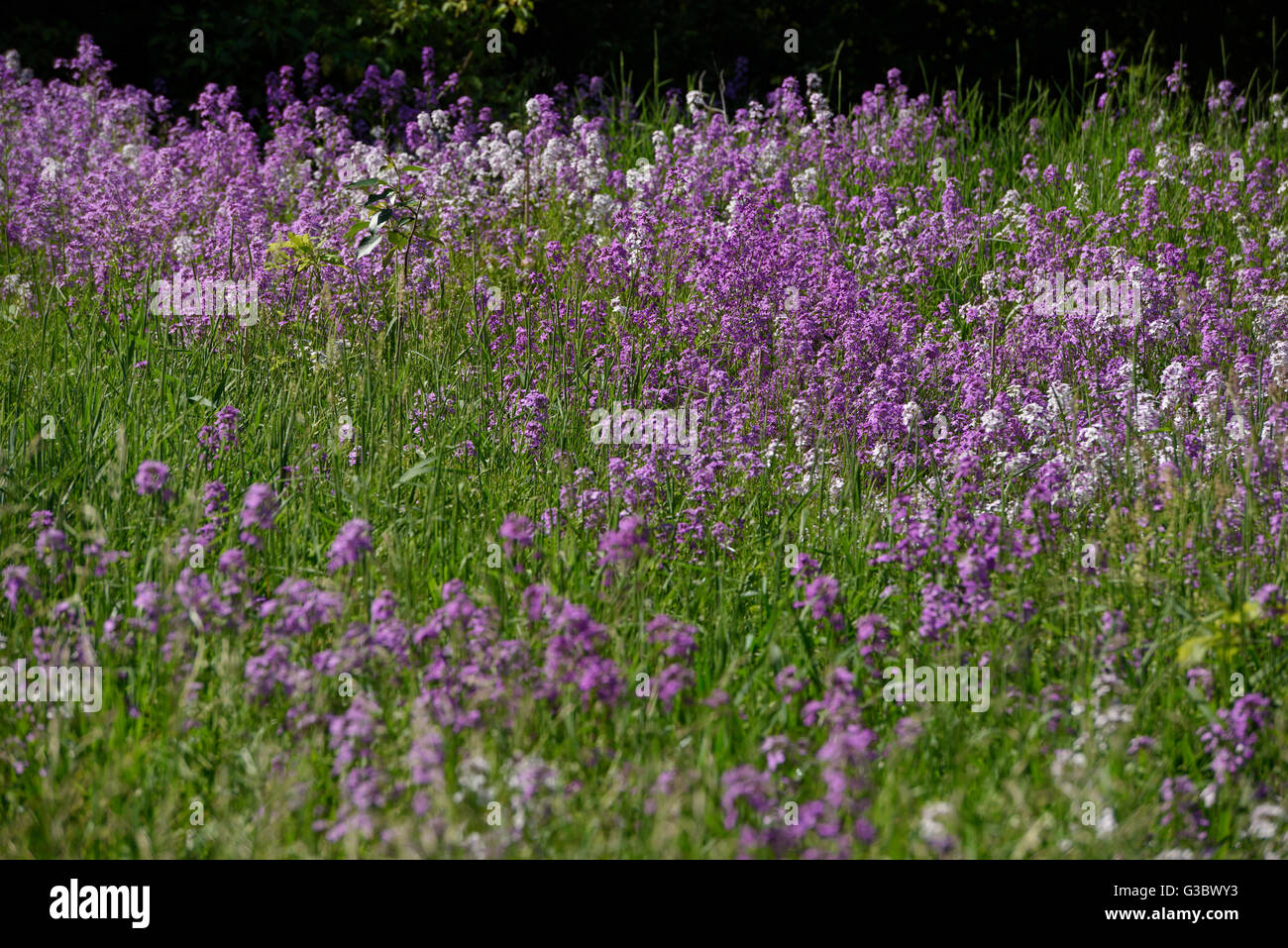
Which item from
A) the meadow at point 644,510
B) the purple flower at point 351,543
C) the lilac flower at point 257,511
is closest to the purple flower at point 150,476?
the meadow at point 644,510

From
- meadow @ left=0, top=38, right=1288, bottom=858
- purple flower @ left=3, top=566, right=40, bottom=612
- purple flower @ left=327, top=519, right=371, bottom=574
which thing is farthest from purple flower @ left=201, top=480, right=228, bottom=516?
purple flower @ left=327, top=519, right=371, bottom=574

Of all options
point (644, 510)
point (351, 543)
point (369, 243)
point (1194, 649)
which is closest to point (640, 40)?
point (369, 243)

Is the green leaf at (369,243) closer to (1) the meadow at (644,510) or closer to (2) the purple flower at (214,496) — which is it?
(1) the meadow at (644,510)

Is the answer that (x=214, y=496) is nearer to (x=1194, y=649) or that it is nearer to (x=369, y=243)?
(x=369, y=243)

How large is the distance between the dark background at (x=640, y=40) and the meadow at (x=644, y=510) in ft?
9.61

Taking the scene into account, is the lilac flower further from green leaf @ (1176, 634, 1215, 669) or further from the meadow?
green leaf @ (1176, 634, 1215, 669)

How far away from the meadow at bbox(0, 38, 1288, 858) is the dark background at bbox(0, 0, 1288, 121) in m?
2.93

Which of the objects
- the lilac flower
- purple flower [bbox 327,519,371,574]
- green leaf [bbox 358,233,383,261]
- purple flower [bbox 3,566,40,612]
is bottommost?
purple flower [bbox 3,566,40,612]

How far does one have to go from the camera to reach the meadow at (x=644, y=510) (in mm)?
2428

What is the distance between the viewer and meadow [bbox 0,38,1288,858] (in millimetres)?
2428

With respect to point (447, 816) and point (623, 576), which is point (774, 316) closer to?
point (623, 576)

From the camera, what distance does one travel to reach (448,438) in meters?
3.97

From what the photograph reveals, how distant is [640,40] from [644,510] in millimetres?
8124

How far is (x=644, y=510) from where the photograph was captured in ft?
11.5
